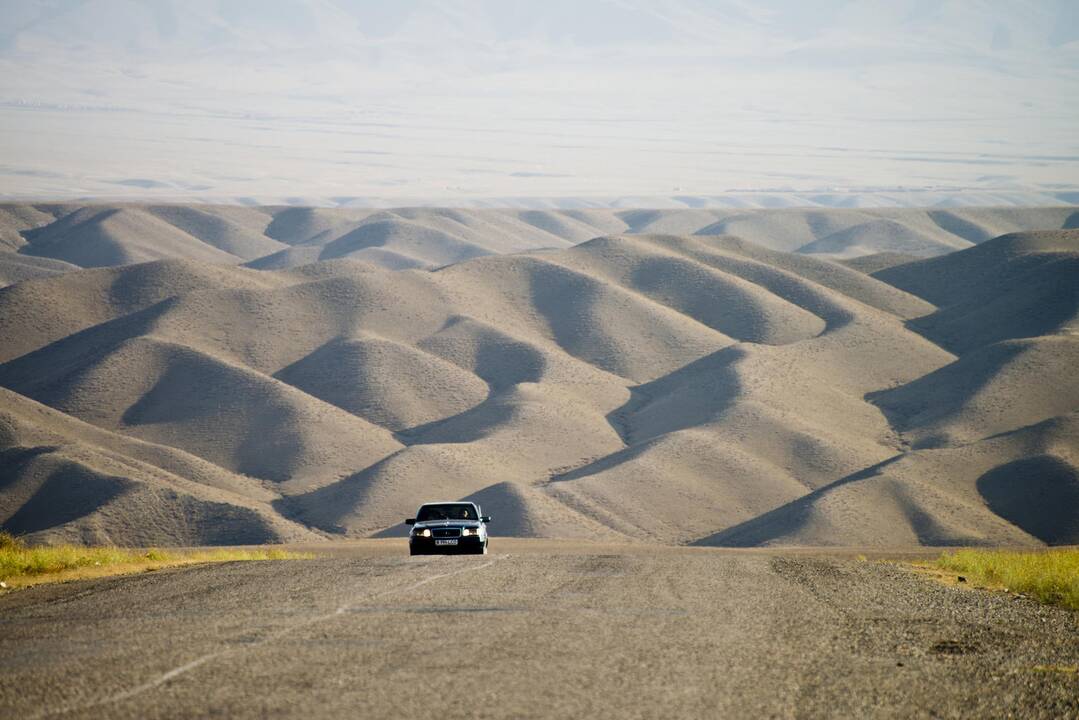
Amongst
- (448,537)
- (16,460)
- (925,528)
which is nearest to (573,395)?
(925,528)

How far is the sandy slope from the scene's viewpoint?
9162 centimetres

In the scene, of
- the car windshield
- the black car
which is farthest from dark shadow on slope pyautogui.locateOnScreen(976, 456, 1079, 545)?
the black car

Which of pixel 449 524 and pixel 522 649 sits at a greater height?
pixel 522 649

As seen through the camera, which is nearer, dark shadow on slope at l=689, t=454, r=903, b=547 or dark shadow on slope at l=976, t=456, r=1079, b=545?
dark shadow on slope at l=689, t=454, r=903, b=547

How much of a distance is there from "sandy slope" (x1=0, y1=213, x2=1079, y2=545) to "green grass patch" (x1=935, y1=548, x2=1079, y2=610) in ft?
189

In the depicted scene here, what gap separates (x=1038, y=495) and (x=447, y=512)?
74639 millimetres

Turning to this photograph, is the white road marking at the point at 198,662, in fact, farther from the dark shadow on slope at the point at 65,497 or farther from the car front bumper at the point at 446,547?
the dark shadow on slope at the point at 65,497

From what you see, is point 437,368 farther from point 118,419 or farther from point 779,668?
point 779,668

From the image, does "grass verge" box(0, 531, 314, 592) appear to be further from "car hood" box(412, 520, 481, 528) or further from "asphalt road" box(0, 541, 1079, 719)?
"car hood" box(412, 520, 481, 528)

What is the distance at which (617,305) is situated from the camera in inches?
6171

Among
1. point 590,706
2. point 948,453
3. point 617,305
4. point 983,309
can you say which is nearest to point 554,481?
point 948,453

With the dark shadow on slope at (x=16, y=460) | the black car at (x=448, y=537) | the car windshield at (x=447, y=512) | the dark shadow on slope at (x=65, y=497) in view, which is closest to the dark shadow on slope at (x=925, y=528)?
the dark shadow on slope at (x=65, y=497)

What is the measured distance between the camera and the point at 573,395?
127250 millimetres

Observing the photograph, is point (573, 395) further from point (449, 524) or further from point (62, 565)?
point (62, 565)
